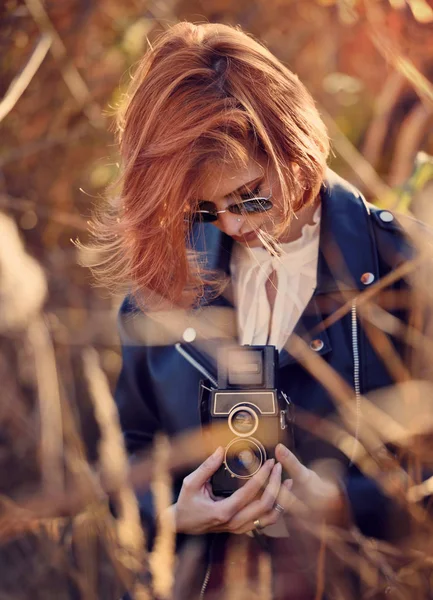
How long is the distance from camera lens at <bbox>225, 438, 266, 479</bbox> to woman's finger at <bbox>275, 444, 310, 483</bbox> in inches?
1.3

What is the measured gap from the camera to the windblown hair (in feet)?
3.95

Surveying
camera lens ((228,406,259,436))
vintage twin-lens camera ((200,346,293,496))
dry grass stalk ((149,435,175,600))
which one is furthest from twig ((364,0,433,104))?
dry grass stalk ((149,435,175,600))

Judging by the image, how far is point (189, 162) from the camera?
1.21m

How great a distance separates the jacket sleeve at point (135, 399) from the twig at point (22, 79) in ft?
1.61

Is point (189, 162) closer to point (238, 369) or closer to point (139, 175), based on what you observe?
point (139, 175)

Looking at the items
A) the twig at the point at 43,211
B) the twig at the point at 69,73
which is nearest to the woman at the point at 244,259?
the twig at the point at 43,211

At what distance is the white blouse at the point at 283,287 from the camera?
1457mm

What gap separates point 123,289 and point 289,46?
117 centimetres

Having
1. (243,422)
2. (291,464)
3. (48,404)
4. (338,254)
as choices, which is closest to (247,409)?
(243,422)

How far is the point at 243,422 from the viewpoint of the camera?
129cm

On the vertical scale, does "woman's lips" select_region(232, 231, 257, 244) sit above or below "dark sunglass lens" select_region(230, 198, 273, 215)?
below

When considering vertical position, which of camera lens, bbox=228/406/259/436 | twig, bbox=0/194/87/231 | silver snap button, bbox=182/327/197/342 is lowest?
camera lens, bbox=228/406/259/436

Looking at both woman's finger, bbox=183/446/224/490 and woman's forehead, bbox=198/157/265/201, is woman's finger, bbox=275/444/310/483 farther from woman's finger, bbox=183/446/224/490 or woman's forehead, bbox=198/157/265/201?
woman's forehead, bbox=198/157/265/201

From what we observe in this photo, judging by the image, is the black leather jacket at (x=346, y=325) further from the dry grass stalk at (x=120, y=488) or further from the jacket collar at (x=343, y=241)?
the dry grass stalk at (x=120, y=488)
